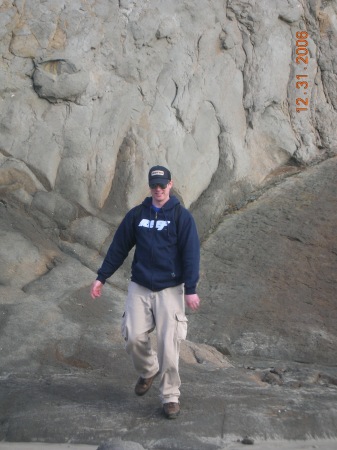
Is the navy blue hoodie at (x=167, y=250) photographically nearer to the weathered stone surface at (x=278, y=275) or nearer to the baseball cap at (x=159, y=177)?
the baseball cap at (x=159, y=177)

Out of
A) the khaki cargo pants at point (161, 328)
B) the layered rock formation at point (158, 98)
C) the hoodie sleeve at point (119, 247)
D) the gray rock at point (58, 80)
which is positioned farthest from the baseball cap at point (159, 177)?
the gray rock at point (58, 80)

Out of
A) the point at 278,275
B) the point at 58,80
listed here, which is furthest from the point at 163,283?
the point at 58,80

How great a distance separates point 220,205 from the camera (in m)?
9.87

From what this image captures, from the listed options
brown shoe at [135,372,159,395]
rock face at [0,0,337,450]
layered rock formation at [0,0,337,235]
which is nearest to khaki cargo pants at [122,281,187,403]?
brown shoe at [135,372,159,395]

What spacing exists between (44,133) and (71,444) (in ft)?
16.7

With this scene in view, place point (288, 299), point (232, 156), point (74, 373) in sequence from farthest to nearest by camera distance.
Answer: point (232, 156) < point (288, 299) < point (74, 373)

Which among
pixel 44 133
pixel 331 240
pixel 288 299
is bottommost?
pixel 288 299

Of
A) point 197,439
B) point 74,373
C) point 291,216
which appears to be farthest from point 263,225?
point 197,439

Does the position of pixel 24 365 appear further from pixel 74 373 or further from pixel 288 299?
pixel 288 299

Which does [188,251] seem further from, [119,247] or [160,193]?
[119,247]

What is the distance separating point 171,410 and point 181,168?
A: 5294 millimetres
